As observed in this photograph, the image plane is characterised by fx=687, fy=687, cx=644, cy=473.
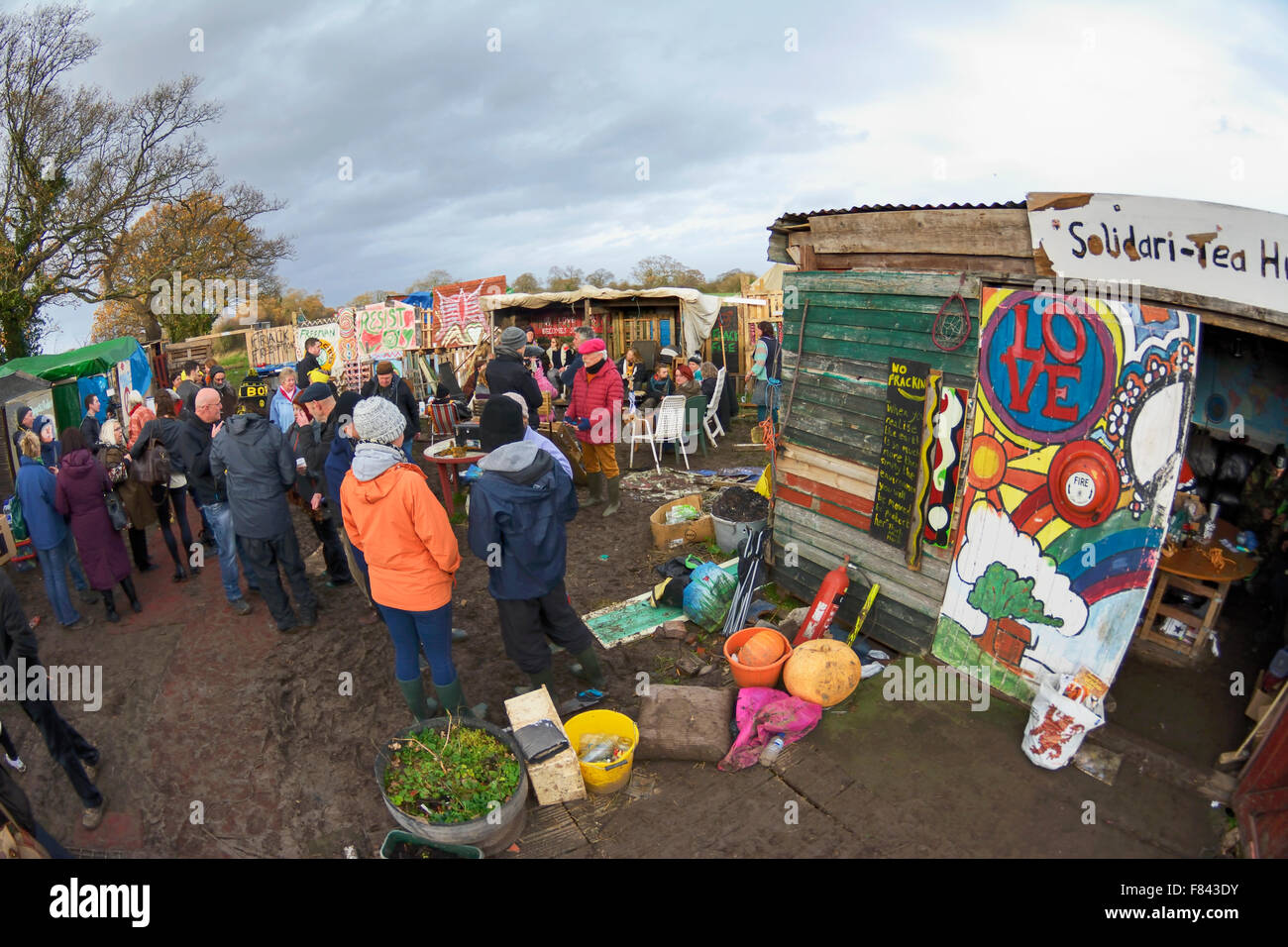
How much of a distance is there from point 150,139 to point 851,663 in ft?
98.7

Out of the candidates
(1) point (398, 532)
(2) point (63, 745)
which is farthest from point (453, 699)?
(2) point (63, 745)

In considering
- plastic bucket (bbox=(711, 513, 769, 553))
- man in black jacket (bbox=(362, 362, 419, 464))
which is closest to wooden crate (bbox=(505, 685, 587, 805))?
plastic bucket (bbox=(711, 513, 769, 553))

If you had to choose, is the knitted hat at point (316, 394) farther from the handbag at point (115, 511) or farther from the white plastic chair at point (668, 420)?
the white plastic chair at point (668, 420)

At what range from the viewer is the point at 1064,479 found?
4.14 m

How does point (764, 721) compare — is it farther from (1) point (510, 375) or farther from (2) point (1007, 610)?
(1) point (510, 375)

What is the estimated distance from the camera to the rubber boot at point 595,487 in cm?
940

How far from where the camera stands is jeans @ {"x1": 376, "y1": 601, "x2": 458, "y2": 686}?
14.3ft

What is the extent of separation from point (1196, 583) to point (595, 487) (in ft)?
21.5

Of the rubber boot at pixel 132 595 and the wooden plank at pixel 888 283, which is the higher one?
the wooden plank at pixel 888 283

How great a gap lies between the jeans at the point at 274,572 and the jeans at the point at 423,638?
2176 mm

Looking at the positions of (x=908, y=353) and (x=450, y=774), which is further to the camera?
(x=908, y=353)

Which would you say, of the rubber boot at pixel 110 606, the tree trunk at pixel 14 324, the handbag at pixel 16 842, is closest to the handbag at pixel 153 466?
the rubber boot at pixel 110 606

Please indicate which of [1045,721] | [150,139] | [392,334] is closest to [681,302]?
[392,334]

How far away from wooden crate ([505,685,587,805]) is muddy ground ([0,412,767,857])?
0.87 m
